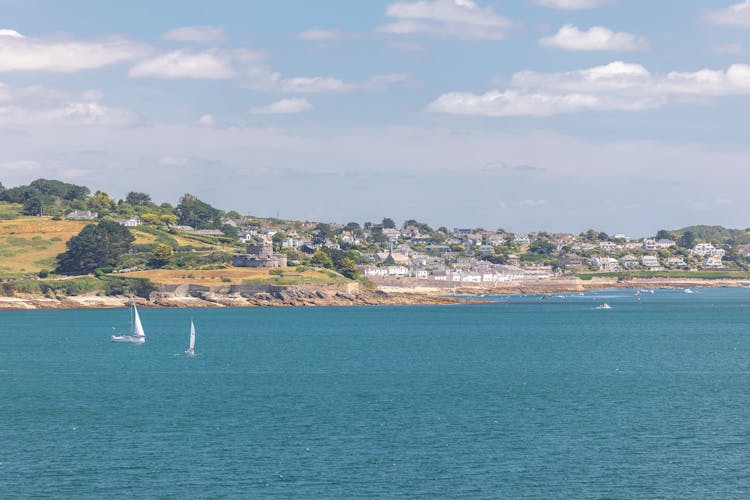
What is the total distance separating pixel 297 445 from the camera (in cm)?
4572

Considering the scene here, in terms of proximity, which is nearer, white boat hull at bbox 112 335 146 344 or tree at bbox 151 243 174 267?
white boat hull at bbox 112 335 146 344

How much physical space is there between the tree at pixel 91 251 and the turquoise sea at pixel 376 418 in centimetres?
7665

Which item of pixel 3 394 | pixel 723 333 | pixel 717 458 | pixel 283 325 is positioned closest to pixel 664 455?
pixel 717 458

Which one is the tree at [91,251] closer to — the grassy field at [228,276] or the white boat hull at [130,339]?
the grassy field at [228,276]

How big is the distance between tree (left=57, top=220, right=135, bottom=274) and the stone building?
22056mm

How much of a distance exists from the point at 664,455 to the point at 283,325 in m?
89.8

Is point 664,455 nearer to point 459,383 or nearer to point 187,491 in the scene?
point 187,491

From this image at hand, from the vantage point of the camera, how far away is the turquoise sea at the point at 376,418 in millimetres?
39281

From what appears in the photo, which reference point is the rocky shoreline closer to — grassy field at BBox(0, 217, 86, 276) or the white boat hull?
grassy field at BBox(0, 217, 86, 276)

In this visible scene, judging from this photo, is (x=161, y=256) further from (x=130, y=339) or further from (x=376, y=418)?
(x=376, y=418)

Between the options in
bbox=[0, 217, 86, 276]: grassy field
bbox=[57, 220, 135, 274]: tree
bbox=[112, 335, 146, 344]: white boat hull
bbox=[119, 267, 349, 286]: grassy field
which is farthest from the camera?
bbox=[57, 220, 135, 274]: tree

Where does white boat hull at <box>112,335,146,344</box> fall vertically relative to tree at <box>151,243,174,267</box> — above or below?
below

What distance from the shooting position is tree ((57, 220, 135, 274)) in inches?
7151

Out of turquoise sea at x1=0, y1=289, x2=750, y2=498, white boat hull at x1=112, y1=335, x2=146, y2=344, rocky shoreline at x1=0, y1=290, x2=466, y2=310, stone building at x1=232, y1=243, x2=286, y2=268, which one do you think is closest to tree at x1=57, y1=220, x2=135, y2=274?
rocky shoreline at x1=0, y1=290, x2=466, y2=310
